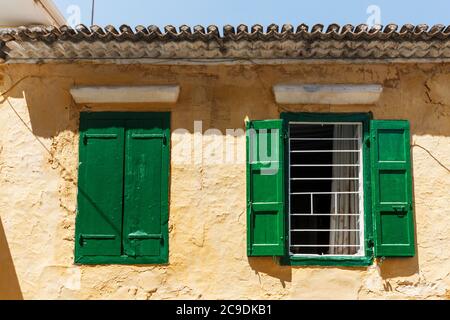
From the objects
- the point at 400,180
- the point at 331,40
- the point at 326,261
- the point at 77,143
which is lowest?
the point at 326,261

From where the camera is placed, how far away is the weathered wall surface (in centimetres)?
577

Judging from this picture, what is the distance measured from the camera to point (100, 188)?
5.89m

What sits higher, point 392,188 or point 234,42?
point 234,42

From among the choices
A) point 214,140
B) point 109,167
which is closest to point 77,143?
point 109,167

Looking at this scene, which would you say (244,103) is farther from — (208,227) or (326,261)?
(326,261)

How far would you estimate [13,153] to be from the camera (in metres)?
6.04

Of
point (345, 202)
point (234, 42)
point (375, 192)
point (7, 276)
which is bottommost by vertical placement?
point (7, 276)

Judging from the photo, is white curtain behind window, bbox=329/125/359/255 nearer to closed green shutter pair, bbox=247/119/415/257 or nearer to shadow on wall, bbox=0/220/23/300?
closed green shutter pair, bbox=247/119/415/257

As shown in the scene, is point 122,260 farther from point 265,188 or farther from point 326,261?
point 326,261

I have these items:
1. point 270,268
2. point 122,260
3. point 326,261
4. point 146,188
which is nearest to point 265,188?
point 270,268

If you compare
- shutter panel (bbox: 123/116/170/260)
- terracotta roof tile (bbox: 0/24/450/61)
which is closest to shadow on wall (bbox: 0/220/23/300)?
shutter panel (bbox: 123/116/170/260)

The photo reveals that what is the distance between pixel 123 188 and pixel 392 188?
10.5ft

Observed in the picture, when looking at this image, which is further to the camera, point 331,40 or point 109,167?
point 109,167

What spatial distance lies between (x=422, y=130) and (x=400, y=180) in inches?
27.8
